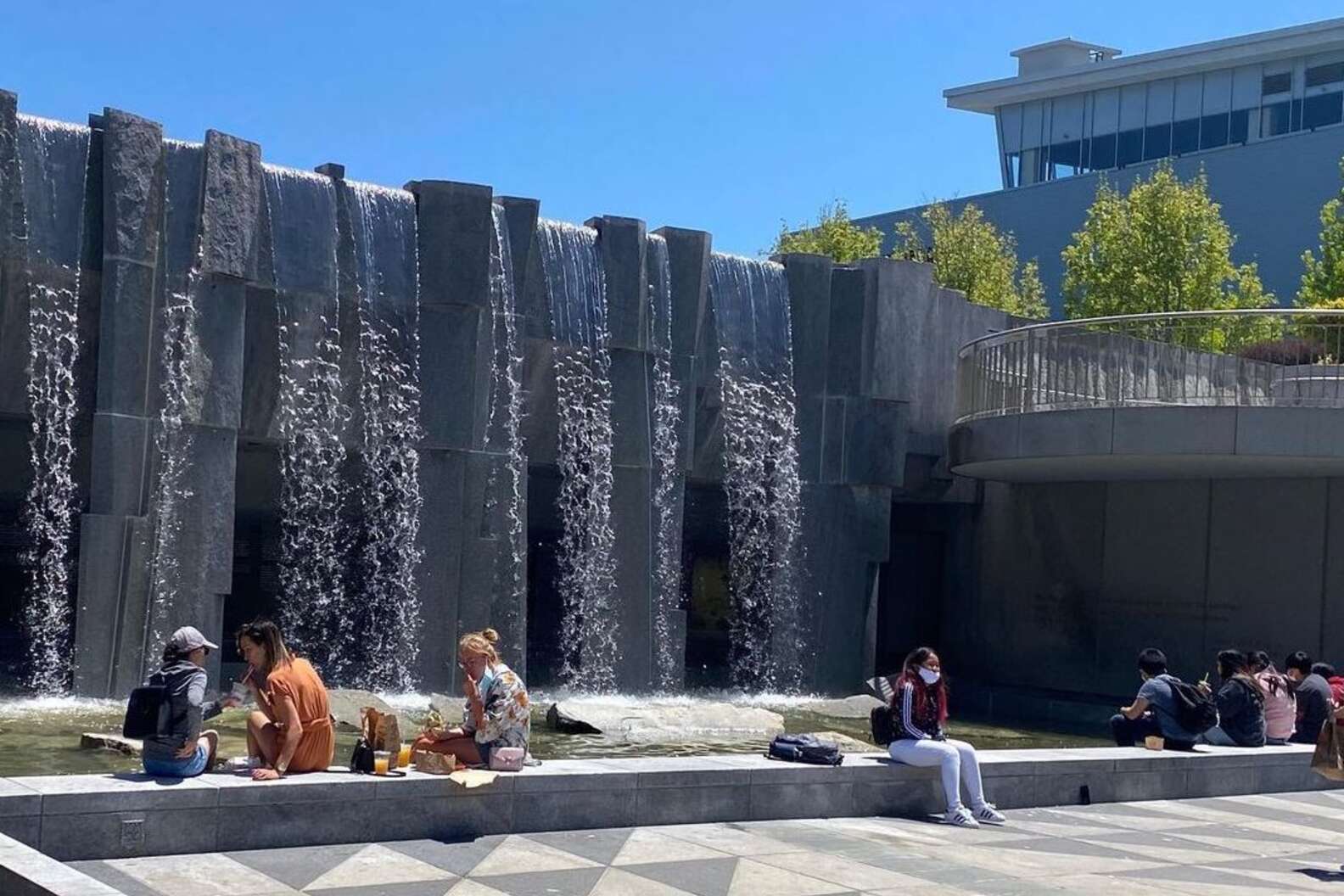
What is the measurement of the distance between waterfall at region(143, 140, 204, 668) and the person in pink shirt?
11.6m

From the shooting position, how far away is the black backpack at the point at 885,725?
12328 millimetres

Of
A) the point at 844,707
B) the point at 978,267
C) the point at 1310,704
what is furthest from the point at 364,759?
the point at 978,267

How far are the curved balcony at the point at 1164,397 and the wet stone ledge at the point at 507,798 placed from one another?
8.91 metres

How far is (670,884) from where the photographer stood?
9.12 metres

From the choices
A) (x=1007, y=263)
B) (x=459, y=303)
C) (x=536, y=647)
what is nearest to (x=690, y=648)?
(x=536, y=647)

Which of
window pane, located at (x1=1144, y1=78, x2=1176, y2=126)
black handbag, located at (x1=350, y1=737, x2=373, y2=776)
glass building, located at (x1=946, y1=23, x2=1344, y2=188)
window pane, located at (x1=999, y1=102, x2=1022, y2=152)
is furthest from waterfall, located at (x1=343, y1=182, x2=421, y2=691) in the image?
window pane, located at (x1=999, y1=102, x2=1022, y2=152)

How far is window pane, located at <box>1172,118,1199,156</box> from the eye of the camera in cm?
6906

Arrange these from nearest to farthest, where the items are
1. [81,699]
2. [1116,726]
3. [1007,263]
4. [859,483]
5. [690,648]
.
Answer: [1116,726], [81,699], [859,483], [690,648], [1007,263]

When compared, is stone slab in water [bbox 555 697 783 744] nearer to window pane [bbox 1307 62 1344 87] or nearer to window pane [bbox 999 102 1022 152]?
window pane [bbox 1307 62 1344 87]

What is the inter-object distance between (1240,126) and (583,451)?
51231mm

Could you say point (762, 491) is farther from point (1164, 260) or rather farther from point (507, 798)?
point (1164, 260)

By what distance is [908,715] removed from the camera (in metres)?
12.2

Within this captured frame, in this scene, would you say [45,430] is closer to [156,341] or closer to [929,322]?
[156,341]

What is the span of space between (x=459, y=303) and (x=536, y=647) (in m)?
7.53
